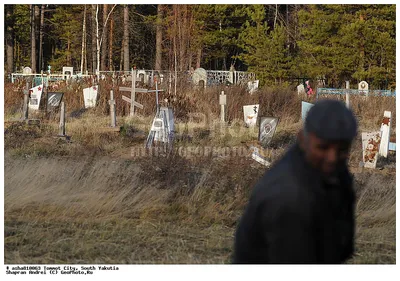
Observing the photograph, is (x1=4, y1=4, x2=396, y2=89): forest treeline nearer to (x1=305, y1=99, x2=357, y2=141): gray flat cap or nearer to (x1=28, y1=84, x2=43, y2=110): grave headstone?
(x1=28, y1=84, x2=43, y2=110): grave headstone

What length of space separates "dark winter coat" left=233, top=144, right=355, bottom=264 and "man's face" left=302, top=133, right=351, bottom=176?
3 cm

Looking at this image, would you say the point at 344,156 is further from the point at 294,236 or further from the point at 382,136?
the point at 382,136

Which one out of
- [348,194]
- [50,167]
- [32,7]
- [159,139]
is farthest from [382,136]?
[32,7]

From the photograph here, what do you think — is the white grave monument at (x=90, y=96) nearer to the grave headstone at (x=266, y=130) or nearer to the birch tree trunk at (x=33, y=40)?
the grave headstone at (x=266, y=130)

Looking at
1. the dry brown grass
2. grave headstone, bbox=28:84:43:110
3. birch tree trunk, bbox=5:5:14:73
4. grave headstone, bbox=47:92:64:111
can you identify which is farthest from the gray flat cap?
birch tree trunk, bbox=5:5:14:73

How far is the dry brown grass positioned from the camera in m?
6.34

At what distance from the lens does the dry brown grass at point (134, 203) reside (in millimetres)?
6344

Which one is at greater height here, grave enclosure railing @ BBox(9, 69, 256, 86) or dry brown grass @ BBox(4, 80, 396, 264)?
grave enclosure railing @ BBox(9, 69, 256, 86)

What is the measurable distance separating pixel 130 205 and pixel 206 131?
765 cm

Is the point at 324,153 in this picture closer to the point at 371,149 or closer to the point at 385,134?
the point at 371,149

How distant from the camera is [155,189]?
863 centimetres

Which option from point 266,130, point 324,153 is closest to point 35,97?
point 266,130

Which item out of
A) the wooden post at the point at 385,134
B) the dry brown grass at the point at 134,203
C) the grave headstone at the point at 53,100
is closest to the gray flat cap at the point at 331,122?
the dry brown grass at the point at 134,203

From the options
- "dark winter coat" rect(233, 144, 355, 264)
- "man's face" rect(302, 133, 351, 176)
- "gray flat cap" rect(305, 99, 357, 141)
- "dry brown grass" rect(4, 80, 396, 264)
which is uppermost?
"gray flat cap" rect(305, 99, 357, 141)
